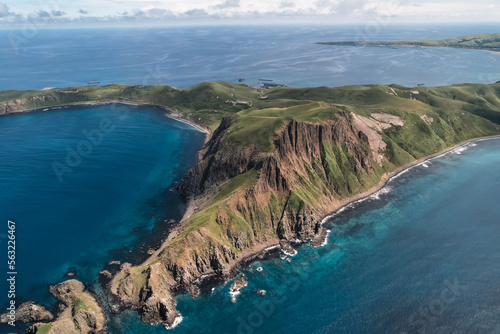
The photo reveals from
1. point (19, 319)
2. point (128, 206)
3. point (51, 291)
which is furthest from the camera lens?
point (128, 206)

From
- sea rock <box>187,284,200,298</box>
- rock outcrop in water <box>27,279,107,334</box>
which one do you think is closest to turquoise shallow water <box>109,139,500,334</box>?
sea rock <box>187,284,200,298</box>

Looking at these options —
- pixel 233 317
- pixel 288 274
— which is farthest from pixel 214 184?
pixel 233 317

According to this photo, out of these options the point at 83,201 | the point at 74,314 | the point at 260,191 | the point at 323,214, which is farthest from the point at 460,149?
the point at 83,201

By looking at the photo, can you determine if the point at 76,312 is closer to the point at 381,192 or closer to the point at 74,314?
the point at 74,314

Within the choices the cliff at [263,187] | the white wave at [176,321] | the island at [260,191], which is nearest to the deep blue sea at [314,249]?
the white wave at [176,321]

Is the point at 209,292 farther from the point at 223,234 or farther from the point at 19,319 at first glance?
the point at 19,319

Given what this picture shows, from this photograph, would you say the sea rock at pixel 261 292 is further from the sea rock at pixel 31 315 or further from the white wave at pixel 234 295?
the sea rock at pixel 31 315

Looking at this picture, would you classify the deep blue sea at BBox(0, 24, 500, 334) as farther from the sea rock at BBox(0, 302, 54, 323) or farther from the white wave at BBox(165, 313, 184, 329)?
the sea rock at BBox(0, 302, 54, 323)
